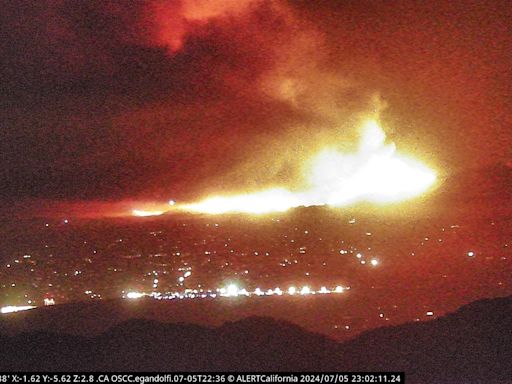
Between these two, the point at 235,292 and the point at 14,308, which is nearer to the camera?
the point at 235,292

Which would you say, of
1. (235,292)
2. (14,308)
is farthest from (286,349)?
(14,308)

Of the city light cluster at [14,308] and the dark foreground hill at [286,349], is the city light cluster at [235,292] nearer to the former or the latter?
the dark foreground hill at [286,349]

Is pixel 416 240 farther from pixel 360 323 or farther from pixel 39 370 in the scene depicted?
pixel 39 370

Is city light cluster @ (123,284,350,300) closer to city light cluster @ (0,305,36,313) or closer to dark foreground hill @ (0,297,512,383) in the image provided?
dark foreground hill @ (0,297,512,383)

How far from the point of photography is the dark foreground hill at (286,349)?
786 cm

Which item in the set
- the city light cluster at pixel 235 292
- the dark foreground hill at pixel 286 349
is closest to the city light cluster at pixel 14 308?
the city light cluster at pixel 235 292

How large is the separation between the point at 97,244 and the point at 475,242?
25.2 feet

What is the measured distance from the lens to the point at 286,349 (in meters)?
8.40

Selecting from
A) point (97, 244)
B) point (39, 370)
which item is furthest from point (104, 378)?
point (97, 244)

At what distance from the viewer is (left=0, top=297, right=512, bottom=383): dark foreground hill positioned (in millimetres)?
7859

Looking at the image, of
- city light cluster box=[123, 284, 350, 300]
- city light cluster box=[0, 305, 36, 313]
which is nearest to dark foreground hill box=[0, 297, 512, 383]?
city light cluster box=[123, 284, 350, 300]

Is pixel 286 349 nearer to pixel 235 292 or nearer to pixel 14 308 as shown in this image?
pixel 235 292

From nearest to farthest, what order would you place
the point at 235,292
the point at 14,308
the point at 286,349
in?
1. the point at 286,349
2. the point at 235,292
3. the point at 14,308

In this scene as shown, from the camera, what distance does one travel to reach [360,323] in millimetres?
9312
